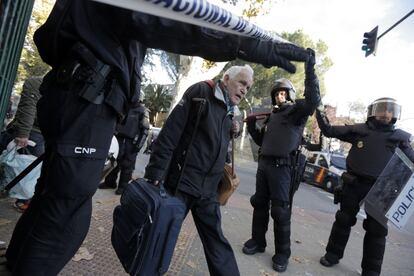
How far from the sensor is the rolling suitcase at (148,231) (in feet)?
7.64

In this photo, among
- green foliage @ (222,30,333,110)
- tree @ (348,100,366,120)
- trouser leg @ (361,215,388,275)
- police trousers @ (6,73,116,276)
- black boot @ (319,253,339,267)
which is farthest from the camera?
tree @ (348,100,366,120)

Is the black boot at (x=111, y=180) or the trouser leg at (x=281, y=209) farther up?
the trouser leg at (x=281, y=209)

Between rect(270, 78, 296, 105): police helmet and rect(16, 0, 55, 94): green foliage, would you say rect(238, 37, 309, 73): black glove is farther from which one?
rect(16, 0, 55, 94): green foliage

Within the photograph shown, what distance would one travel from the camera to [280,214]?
4.01 m

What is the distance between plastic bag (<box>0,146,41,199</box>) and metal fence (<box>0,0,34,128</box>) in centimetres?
162

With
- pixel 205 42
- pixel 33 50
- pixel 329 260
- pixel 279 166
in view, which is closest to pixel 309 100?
pixel 279 166

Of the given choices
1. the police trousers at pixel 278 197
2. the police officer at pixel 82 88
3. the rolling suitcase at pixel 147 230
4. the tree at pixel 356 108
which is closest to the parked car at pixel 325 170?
the police trousers at pixel 278 197

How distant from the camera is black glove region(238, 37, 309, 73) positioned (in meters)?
1.61

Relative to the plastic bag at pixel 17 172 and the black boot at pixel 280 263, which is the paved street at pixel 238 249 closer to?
the black boot at pixel 280 263

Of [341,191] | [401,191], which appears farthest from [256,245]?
[401,191]

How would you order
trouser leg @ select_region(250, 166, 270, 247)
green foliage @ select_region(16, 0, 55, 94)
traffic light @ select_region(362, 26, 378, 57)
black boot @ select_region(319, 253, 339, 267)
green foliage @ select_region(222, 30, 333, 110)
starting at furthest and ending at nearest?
green foliage @ select_region(222, 30, 333, 110) → green foliage @ select_region(16, 0, 55, 94) → traffic light @ select_region(362, 26, 378, 57) → black boot @ select_region(319, 253, 339, 267) → trouser leg @ select_region(250, 166, 270, 247)

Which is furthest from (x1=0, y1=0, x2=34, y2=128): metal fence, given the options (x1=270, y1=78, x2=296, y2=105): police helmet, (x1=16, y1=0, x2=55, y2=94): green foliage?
(x1=16, y1=0, x2=55, y2=94): green foliage

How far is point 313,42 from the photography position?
1300 inches

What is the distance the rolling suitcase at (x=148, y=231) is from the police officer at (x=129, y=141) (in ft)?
12.3
